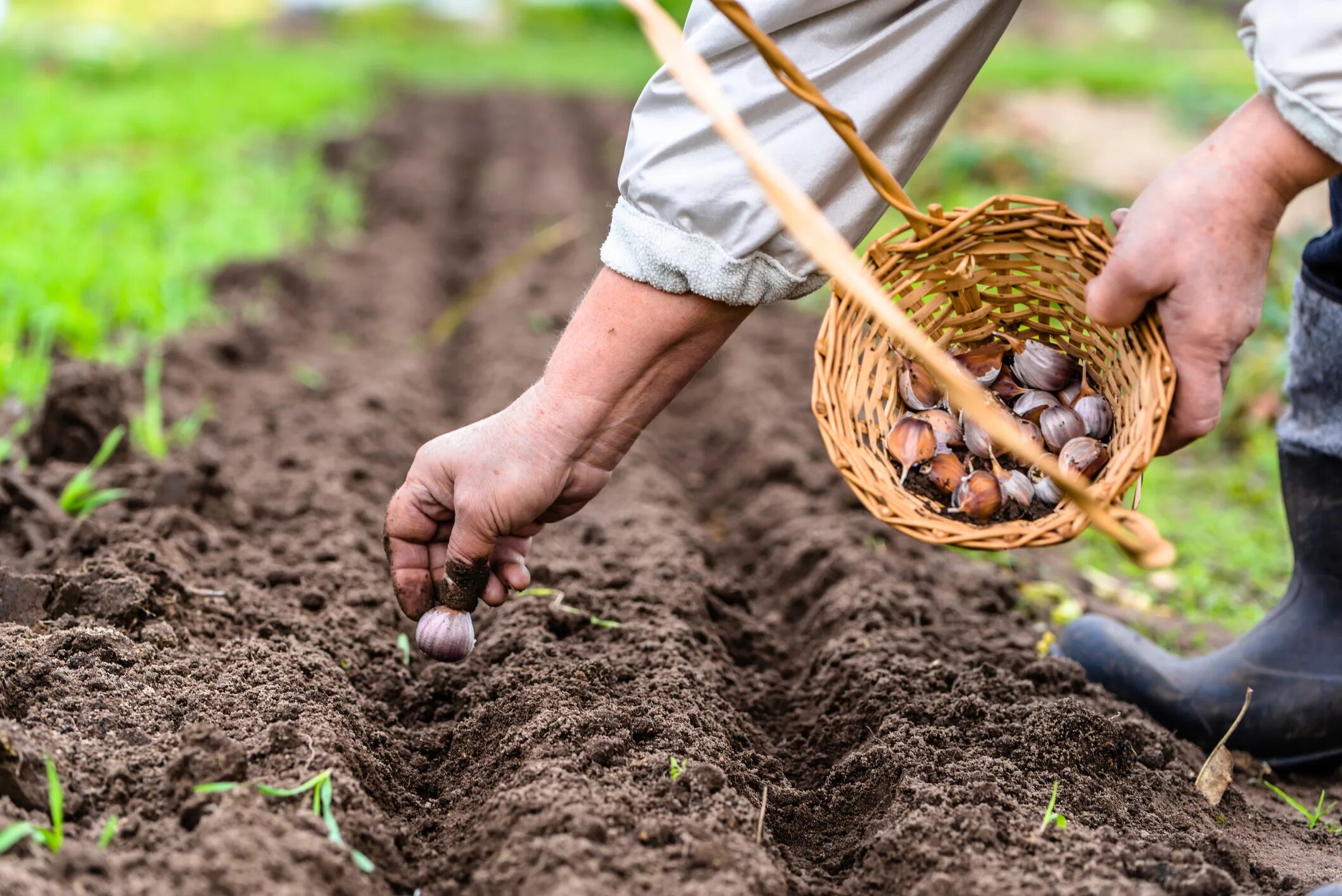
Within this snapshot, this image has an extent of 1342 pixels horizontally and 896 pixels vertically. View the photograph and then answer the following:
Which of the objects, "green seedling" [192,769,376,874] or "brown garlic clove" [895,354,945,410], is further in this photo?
"brown garlic clove" [895,354,945,410]

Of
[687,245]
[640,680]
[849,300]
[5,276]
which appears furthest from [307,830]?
[5,276]

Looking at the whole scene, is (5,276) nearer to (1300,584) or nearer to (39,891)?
(39,891)

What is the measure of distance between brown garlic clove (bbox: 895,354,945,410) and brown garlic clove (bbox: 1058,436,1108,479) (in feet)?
0.77

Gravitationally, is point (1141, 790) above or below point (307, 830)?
below

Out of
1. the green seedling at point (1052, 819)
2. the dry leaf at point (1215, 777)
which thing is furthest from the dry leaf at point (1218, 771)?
the green seedling at point (1052, 819)

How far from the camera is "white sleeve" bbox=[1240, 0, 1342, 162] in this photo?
1399mm

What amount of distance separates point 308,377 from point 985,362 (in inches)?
104

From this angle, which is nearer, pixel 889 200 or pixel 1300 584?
pixel 889 200

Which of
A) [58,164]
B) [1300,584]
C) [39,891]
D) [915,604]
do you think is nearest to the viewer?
[39,891]

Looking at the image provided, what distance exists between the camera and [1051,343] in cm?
196

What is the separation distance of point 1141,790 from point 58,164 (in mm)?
6365

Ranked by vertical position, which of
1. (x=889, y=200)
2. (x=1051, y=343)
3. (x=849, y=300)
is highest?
(x=889, y=200)

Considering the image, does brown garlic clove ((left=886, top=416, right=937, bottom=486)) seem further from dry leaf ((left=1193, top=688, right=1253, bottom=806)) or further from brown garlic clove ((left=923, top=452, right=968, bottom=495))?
dry leaf ((left=1193, top=688, right=1253, bottom=806))

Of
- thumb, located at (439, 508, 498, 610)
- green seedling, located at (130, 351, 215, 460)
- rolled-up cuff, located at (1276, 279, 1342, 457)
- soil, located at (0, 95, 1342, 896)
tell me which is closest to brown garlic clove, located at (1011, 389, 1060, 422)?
soil, located at (0, 95, 1342, 896)
